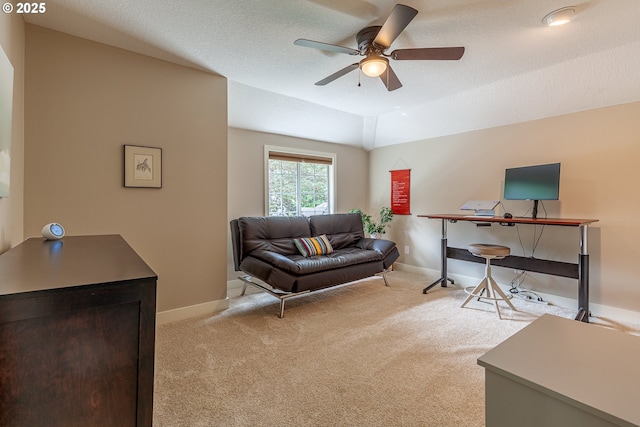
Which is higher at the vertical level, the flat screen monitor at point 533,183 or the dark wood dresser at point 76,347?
the flat screen monitor at point 533,183

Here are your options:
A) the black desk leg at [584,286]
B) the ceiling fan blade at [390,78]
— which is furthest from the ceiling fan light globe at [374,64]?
the black desk leg at [584,286]

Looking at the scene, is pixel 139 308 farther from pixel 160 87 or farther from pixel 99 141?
pixel 160 87

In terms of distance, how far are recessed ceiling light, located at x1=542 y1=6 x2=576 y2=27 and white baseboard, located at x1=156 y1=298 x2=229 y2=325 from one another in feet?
12.0

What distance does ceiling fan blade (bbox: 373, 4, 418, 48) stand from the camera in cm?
172

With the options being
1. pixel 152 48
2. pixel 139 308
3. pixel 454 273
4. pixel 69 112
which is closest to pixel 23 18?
pixel 69 112

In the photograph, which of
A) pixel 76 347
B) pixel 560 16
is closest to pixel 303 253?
pixel 76 347

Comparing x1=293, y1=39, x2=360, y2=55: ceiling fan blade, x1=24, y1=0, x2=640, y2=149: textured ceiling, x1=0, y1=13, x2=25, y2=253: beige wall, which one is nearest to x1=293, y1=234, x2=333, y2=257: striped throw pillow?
x1=24, y1=0, x2=640, y2=149: textured ceiling

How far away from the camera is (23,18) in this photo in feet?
6.98

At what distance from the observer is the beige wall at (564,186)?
2926 millimetres

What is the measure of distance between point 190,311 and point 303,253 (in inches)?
55.9

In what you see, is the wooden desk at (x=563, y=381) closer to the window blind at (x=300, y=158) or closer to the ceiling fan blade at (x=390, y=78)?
the ceiling fan blade at (x=390, y=78)

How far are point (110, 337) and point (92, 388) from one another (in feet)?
0.43

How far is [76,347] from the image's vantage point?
2.52ft

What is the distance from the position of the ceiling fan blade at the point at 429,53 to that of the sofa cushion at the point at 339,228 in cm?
249
